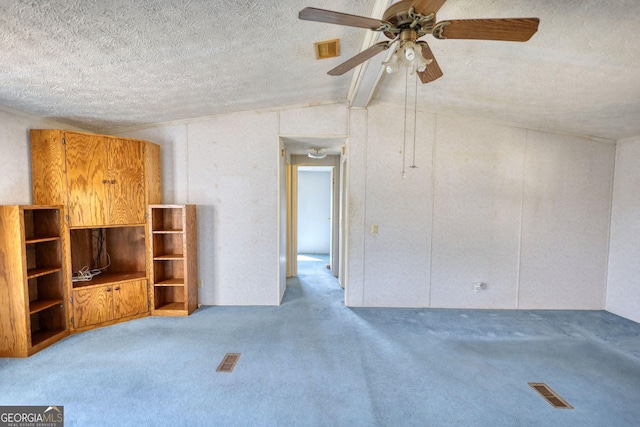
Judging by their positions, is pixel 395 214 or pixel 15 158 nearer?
pixel 15 158

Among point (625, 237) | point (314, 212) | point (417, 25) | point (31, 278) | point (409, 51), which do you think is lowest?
point (31, 278)

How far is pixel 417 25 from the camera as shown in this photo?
139 centimetres

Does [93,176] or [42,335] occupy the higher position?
[93,176]

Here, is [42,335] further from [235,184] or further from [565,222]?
[565,222]

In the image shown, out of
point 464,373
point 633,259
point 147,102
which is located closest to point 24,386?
point 147,102

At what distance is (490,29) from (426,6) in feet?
1.17

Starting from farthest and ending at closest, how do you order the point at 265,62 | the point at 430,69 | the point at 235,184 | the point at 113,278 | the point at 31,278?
the point at 235,184 < the point at 113,278 < the point at 31,278 < the point at 265,62 < the point at 430,69

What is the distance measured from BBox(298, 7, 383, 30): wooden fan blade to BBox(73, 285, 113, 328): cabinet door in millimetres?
3365

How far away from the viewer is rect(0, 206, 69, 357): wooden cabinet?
2.36 metres

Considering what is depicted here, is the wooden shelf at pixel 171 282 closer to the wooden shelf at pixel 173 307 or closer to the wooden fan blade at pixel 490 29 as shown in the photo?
the wooden shelf at pixel 173 307

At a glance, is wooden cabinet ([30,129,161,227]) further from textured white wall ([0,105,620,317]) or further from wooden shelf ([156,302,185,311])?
wooden shelf ([156,302,185,311])

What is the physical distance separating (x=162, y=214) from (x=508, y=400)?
400 centimetres

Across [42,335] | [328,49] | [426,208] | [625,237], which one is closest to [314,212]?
[426,208]

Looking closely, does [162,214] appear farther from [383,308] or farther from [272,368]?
[383,308]
